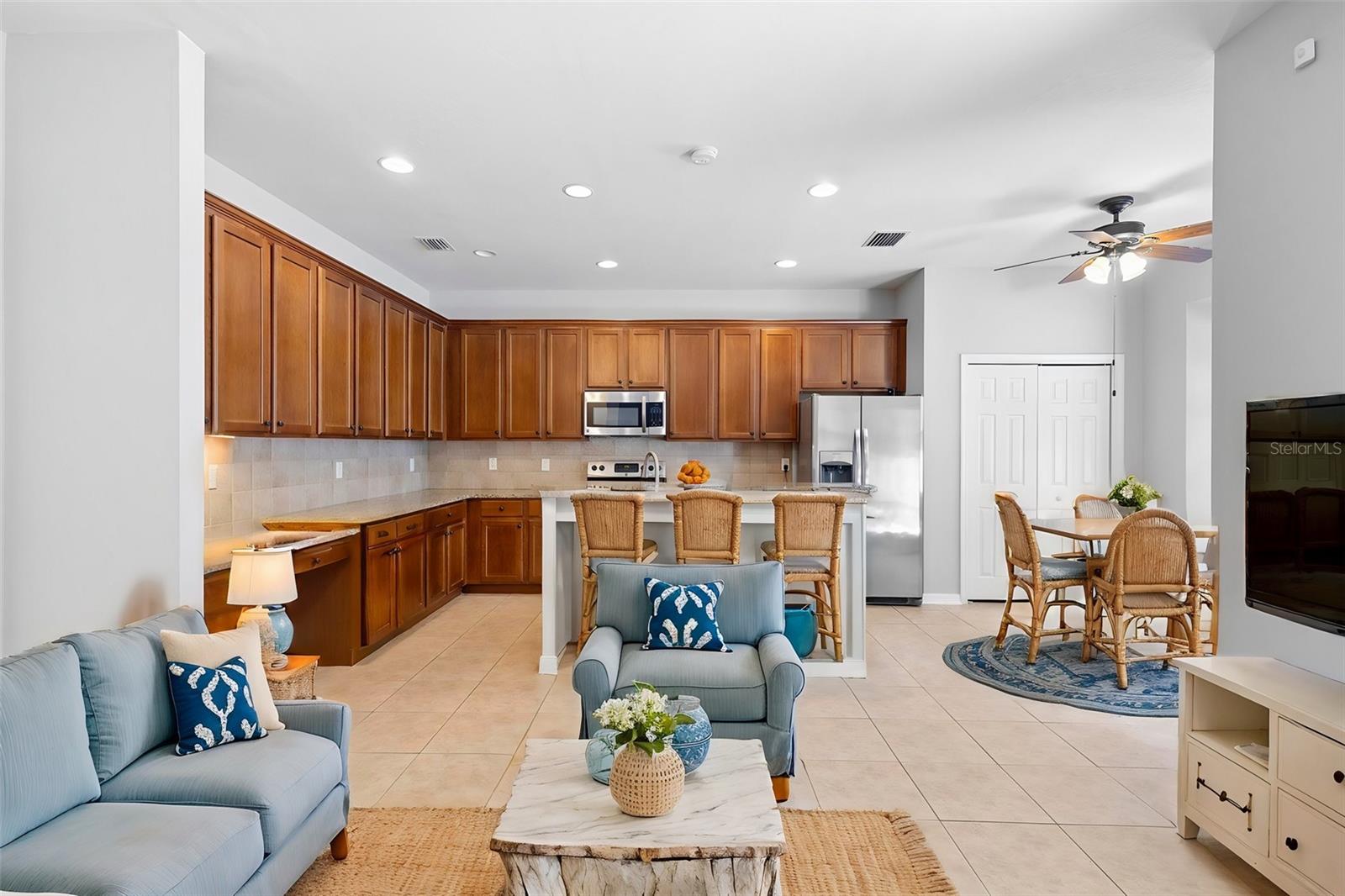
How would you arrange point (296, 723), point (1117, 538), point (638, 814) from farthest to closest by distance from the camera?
point (1117, 538) → point (296, 723) → point (638, 814)

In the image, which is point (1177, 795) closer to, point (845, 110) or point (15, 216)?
point (845, 110)

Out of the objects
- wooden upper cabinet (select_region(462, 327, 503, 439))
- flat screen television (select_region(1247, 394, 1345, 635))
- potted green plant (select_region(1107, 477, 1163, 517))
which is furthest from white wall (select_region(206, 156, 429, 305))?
potted green plant (select_region(1107, 477, 1163, 517))

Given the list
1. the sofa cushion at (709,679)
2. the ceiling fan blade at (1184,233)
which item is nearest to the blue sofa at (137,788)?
the sofa cushion at (709,679)

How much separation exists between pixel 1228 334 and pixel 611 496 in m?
2.85

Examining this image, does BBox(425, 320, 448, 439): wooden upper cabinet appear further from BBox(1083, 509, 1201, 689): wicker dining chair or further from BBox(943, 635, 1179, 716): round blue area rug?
BBox(1083, 509, 1201, 689): wicker dining chair

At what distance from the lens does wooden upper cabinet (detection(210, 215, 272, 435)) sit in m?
3.47

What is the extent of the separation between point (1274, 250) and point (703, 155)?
7.66 ft

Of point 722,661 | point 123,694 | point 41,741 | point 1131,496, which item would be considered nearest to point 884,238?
point 1131,496

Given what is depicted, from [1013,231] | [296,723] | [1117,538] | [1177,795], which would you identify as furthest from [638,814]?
[1013,231]

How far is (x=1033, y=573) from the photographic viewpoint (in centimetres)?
455

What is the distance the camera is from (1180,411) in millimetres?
5805

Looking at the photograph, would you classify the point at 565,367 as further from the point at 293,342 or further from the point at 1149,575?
the point at 1149,575

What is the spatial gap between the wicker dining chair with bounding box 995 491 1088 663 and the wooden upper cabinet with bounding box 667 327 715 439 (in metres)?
2.82

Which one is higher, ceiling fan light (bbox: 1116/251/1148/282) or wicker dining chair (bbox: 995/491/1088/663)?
ceiling fan light (bbox: 1116/251/1148/282)
